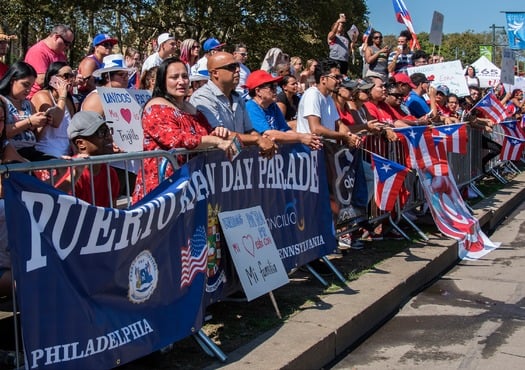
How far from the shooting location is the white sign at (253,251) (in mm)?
5109

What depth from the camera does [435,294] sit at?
682 cm

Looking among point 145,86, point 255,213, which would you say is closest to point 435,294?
point 255,213

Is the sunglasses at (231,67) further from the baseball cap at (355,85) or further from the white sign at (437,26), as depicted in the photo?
the white sign at (437,26)

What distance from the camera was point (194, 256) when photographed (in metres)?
4.61

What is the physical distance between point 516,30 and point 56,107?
123 ft

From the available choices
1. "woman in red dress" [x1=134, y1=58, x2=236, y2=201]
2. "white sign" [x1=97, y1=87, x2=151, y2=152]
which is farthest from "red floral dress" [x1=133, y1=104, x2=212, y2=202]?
"white sign" [x1=97, y1=87, x2=151, y2=152]

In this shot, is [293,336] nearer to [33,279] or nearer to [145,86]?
[33,279]

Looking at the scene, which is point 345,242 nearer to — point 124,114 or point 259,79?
point 259,79

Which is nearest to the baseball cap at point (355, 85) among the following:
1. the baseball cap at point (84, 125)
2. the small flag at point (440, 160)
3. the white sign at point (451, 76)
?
the small flag at point (440, 160)

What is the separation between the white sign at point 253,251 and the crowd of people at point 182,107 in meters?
0.54

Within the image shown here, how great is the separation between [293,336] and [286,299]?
38.2 inches

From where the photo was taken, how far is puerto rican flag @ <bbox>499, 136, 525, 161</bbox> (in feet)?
44.5

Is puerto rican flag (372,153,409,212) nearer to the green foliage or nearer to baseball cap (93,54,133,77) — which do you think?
baseball cap (93,54,133,77)

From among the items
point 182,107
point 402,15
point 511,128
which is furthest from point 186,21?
point 182,107
